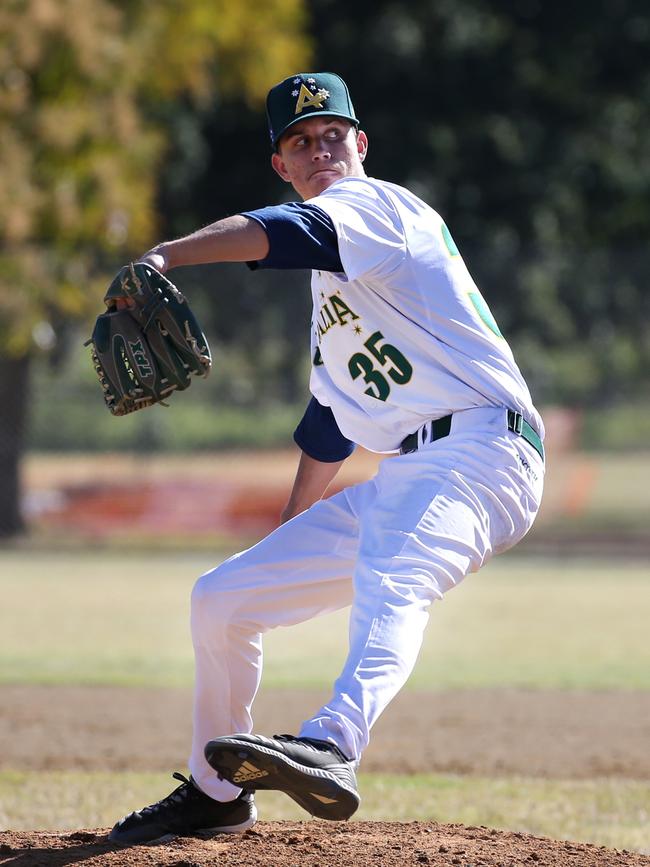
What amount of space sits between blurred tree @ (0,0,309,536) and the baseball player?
522 inches

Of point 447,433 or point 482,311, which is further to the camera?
point 482,311

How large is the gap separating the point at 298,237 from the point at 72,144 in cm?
1502


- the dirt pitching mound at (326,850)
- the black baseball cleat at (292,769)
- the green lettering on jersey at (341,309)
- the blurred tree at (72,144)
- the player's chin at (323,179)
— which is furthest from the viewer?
the blurred tree at (72,144)

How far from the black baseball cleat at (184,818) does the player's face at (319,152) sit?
5.83ft

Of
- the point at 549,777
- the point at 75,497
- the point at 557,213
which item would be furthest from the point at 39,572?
the point at 557,213

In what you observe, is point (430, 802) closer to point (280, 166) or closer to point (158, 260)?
point (280, 166)

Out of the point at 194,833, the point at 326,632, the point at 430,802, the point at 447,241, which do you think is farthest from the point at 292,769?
the point at 326,632

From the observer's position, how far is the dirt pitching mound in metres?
3.63

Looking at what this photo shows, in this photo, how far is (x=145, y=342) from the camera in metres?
3.50

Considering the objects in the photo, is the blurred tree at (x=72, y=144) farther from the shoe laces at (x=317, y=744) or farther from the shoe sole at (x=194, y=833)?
the shoe laces at (x=317, y=744)

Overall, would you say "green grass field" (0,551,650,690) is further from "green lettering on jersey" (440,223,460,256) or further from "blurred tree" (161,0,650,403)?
"blurred tree" (161,0,650,403)

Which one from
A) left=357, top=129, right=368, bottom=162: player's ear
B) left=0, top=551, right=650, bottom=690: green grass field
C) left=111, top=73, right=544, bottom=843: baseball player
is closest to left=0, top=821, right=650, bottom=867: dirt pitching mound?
left=111, top=73, right=544, bottom=843: baseball player

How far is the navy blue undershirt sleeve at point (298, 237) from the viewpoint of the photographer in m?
3.30

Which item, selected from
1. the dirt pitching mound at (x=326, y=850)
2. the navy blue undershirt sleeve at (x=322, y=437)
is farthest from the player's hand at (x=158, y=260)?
the dirt pitching mound at (x=326, y=850)
